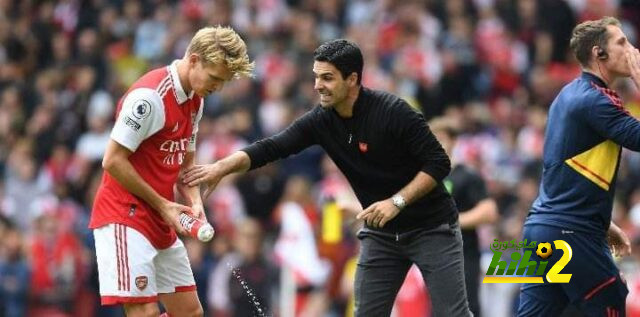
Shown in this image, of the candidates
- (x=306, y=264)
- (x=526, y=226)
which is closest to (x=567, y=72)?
(x=306, y=264)

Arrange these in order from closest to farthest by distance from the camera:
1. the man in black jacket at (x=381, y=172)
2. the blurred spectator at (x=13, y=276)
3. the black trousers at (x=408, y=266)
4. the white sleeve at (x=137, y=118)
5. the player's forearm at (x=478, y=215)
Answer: the white sleeve at (x=137, y=118) → the man in black jacket at (x=381, y=172) → the black trousers at (x=408, y=266) → the player's forearm at (x=478, y=215) → the blurred spectator at (x=13, y=276)

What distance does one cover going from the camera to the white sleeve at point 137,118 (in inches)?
356

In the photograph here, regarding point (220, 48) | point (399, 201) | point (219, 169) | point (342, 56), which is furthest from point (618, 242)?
point (220, 48)

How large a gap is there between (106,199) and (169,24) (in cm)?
1182

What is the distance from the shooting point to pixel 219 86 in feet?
30.8

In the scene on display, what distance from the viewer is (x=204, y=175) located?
9500 mm

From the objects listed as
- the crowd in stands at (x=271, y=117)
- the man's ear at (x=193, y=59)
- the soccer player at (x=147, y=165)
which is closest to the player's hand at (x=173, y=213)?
the soccer player at (x=147, y=165)

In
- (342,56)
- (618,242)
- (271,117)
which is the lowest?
(618,242)

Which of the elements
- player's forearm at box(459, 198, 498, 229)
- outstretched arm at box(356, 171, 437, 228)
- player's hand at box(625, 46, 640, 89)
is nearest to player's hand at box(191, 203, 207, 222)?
outstretched arm at box(356, 171, 437, 228)

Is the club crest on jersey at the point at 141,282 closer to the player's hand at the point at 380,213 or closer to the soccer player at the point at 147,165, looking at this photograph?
the soccer player at the point at 147,165

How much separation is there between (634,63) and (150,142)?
3305 millimetres

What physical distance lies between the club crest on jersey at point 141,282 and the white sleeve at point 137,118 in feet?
2.91

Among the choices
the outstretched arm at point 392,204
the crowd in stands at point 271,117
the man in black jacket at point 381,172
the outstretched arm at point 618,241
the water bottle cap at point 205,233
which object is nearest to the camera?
the water bottle cap at point 205,233

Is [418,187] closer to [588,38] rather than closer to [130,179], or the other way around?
[588,38]
